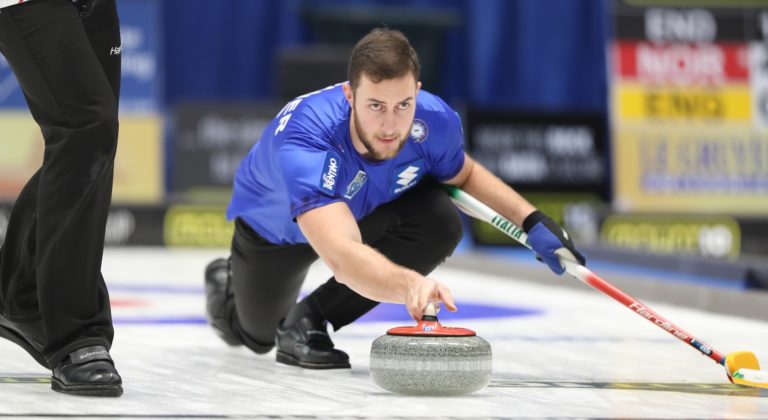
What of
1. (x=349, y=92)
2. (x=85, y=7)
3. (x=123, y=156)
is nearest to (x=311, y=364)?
(x=349, y=92)

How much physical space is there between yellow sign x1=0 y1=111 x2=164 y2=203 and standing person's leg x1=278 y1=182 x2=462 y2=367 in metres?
4.89

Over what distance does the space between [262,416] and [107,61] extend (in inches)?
30.6

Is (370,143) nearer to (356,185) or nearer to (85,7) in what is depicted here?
(356,185)

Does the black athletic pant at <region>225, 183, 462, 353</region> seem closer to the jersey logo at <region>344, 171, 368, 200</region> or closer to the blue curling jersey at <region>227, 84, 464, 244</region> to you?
the blue curling jersey at <region>227, 84, 464, 244</region>

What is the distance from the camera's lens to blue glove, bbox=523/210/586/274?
2.58 meters

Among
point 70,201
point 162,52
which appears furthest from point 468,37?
point 70,201

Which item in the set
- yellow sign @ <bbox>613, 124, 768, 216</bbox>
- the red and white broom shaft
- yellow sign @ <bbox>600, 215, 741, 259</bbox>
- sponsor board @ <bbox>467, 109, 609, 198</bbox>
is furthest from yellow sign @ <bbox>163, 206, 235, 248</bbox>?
the red and white broom shaft

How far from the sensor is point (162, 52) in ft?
29.3

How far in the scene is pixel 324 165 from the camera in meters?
2.42

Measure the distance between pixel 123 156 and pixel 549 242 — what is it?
5389 mm

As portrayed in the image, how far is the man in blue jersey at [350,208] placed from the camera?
2.36 metres

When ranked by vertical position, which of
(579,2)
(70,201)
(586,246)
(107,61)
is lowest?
(586,246)

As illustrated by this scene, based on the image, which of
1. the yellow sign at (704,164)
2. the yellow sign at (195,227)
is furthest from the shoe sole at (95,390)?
the yellow sign at (704,164)

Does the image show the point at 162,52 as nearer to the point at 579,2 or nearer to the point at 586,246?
the point at 579,2
